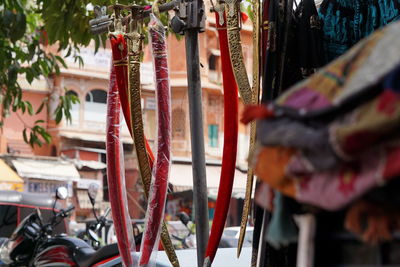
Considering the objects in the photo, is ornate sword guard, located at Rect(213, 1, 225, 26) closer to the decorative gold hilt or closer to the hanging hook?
the hanging hook

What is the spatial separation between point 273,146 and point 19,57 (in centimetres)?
571

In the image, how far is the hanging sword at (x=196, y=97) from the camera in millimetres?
3650

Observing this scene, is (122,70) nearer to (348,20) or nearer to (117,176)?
(117,176)

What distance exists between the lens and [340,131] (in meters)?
1.53

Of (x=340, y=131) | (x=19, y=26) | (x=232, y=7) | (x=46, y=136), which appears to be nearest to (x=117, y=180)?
(x=232, y=7)

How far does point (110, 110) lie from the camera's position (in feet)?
13.5

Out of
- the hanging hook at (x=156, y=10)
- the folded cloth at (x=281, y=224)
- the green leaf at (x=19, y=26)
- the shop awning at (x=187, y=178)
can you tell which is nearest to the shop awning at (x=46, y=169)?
the shop awning at (x=187, y=178)

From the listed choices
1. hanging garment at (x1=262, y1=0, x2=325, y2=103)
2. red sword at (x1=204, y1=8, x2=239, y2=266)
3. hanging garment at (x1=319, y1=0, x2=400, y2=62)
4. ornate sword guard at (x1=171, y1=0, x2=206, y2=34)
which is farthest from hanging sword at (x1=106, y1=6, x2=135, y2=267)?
hanging garment at (x1=319, y1=0, x2=400, y2=62)

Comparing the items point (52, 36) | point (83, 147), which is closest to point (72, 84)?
point (83, 147)

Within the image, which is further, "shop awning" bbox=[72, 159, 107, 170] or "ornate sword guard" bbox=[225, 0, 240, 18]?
"shop awning" bbox=[72, 159, 107, 170]

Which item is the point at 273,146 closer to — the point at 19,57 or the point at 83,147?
the point at 19,57

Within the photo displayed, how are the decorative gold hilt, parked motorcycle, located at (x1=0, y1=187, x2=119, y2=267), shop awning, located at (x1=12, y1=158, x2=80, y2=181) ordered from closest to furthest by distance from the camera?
1. the decorative gold hilt
2. parked motorcycle, located at (x1=0, y1=187, x2=119, y2=267)
3. shop awning, located at (x1=12, y1=158, x2=80, y2=181)

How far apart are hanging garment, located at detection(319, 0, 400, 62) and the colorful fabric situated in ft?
4.56

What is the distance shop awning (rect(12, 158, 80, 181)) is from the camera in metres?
22.4
